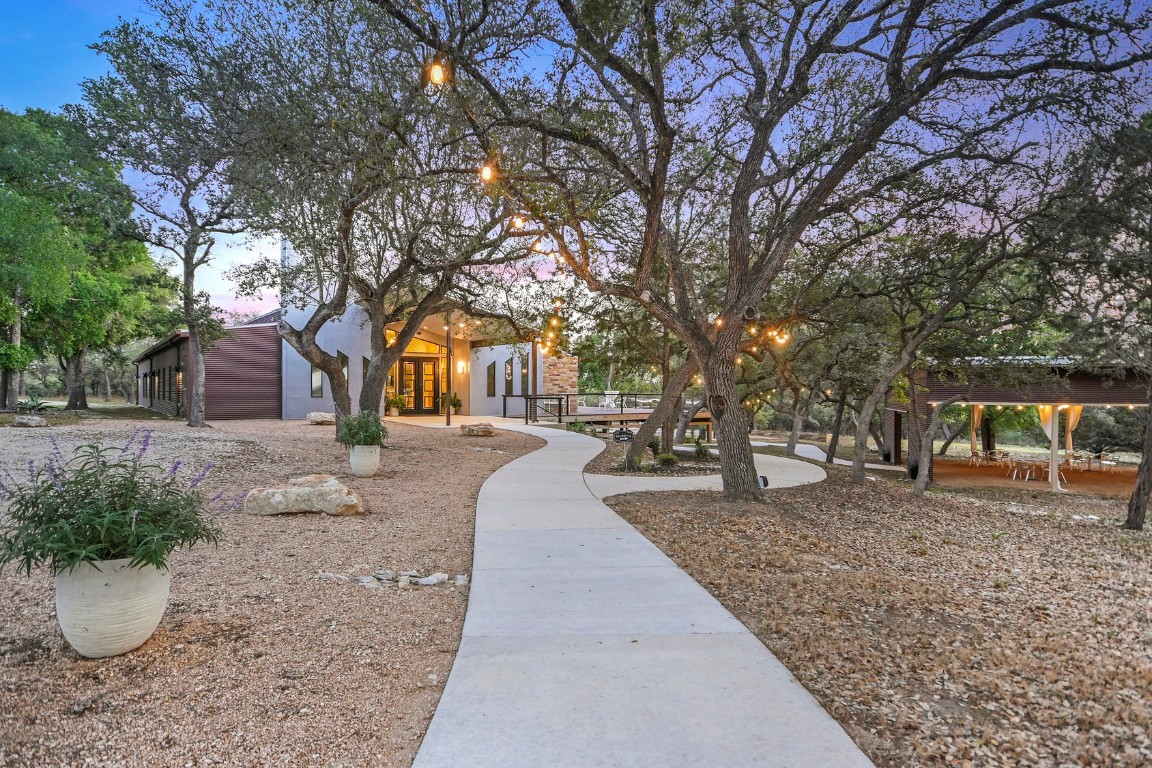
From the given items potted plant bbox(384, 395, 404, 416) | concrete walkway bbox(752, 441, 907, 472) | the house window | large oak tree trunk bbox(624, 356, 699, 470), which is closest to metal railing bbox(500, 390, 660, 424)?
potted plant bbox(384, 395, 404, 416)

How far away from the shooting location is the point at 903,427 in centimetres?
1944

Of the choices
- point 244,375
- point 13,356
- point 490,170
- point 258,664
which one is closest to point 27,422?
point 13,356

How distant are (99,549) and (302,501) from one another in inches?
126

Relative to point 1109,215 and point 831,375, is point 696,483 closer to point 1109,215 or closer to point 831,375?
point 1109,215

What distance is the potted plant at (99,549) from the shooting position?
247 cm

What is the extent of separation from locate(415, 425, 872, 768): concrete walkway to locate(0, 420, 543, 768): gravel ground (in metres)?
0.20

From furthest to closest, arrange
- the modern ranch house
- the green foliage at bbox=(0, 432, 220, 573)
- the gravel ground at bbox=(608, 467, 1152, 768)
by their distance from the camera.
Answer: the modern ranch house
the green foliage at bbox=(0, 432, 220, 573)
the gravel ground at bbox=(608, 467, 1152, 768)

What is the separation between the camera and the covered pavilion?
10.1 metres

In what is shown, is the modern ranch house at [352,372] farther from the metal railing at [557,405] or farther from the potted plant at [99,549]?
the potted plant at [99,549]

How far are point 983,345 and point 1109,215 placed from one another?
12.1 ft

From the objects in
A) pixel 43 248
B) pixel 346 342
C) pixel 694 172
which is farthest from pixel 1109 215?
pixel 346 342

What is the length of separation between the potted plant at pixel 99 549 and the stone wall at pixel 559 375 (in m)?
17.5

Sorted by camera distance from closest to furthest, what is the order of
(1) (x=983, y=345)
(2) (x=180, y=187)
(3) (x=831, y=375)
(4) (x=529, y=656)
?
(4) (x=529, y=656), (1) (x=983, y=345), (2) (x=180, y=187), (3) (x=831, y=375)

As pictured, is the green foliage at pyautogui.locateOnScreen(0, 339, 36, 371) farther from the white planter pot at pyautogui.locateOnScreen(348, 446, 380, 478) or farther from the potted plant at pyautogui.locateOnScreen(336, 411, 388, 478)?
the white planter pot at pyautogui.locateOnScreen(348, 446, 380, 478)
